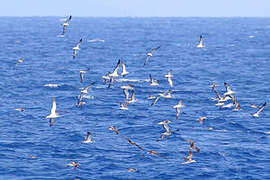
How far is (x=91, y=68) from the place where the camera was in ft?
349

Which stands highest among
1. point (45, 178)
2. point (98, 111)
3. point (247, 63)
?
point (247, 63)

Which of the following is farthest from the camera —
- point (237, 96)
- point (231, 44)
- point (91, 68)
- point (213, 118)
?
point (231, 44)

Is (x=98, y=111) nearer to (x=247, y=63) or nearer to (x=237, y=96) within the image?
(x=237, y=96)

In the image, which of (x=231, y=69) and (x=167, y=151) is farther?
(x=231, y=69)

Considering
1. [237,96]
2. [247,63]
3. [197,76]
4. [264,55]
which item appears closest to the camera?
[237,96]

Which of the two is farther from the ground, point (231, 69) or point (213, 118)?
point (231, 69)

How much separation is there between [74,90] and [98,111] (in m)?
14.5

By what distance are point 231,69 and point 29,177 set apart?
6996 cm

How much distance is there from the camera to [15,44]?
533ft

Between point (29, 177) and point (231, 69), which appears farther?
point (231, 69)

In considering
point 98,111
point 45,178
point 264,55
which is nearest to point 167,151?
point 45,178

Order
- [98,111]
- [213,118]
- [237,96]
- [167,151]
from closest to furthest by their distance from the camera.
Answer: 1. [167,151]
2. [213,118]
3. [98,111]
4. [237,96]

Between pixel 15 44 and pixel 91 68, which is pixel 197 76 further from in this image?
pixel 15 44

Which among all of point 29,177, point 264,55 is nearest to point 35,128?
point 29,177
